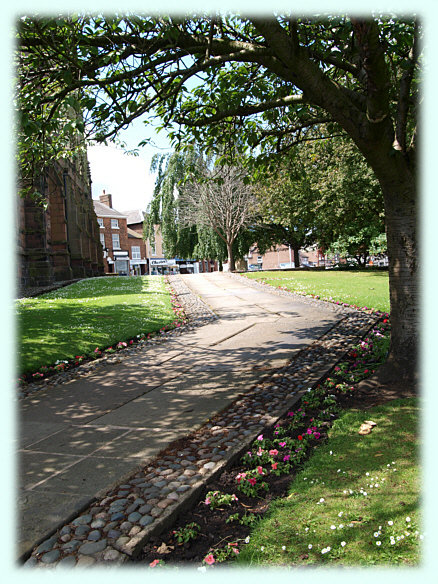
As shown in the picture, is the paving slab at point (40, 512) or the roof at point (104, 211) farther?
the roof at point (104, 211)

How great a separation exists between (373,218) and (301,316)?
68.7ft

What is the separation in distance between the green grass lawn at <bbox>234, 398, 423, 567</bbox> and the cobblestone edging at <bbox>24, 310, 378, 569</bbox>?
0.64 metres

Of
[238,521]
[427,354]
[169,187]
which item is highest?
[169,187]

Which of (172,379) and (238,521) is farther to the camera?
(172,379)

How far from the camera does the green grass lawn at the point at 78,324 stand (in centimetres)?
795

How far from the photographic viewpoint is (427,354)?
510 cm

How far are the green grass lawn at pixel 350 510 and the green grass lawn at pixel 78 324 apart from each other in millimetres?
5392

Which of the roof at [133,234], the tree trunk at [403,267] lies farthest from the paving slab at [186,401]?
the roof at [133,234]

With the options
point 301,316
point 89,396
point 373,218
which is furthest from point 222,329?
point 373,218

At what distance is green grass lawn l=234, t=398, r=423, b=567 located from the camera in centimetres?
240

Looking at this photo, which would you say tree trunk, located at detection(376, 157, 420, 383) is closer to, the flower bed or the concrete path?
the flower bed

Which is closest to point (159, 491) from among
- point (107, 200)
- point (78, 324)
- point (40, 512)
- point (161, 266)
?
point (40, 512)

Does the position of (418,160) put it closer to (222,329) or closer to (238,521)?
(238,521)

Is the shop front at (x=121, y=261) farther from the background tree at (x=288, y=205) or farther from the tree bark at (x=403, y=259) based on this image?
the tree bark at (x=403, y=259)
